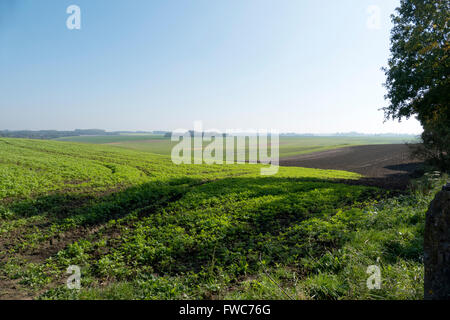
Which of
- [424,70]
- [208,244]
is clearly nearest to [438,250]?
[208,244]

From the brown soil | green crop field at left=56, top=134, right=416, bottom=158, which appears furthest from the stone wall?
green crop field at left=56, top=134, right=416, bottom=158

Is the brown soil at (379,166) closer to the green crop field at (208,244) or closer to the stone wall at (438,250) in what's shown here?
the green crop field at (208,244)

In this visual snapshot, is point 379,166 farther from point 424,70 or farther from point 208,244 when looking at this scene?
point 208,244

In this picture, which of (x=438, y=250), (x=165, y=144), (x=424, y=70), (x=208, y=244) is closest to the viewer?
(x=438, y=250)

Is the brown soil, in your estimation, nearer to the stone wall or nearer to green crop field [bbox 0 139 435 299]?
green crop field [bbox 0 139 435 299]

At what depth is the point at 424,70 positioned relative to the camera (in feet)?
53.1

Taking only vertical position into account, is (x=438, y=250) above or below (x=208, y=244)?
above

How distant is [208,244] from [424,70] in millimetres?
20317

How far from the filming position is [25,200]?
44.8 feet

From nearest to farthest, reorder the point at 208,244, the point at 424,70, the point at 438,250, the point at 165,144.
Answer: the point at 438,250 < the point at 208,244 < the point at 424,70 < the point at 165,144

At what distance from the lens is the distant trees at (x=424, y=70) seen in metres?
15.9

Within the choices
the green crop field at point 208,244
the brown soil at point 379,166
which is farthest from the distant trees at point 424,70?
the green crop field at point 208,244

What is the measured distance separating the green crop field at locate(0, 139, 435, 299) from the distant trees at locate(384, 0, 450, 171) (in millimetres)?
9444

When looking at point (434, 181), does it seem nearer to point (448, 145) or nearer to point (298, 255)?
point (448, 145)
